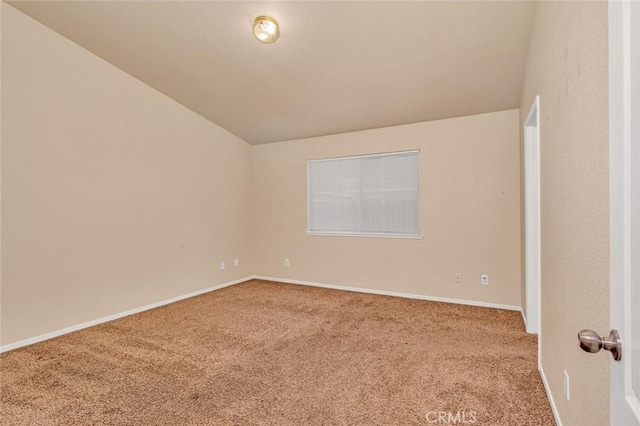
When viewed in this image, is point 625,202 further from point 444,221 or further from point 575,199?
point 444,221

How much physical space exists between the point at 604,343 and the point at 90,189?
418 cm

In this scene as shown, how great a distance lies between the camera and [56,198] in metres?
3.20

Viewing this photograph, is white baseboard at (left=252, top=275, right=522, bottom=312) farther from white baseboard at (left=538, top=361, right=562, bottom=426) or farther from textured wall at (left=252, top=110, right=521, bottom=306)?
white baseboard at (left=538, top=361, right=562, bottom=426)

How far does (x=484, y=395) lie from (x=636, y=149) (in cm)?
198

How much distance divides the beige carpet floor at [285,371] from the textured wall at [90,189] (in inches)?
18.4

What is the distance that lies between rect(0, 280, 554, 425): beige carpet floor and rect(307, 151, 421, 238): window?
1266 millimetres

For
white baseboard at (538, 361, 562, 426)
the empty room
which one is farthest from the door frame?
white baseboard at (538, 361, 562, 426)

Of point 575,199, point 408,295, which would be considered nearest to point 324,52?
point 575,199

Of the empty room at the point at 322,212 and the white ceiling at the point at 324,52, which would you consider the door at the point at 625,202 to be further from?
the white ceiling at the point at 324,52

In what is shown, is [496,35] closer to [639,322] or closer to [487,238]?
[487,238]

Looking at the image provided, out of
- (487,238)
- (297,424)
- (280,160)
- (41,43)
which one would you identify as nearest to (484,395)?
(297,424)

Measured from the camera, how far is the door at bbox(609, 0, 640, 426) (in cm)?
62

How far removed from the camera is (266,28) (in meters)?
2.72

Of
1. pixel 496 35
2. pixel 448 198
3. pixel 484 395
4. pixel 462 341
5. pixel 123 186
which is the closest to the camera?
pixel 484 395
